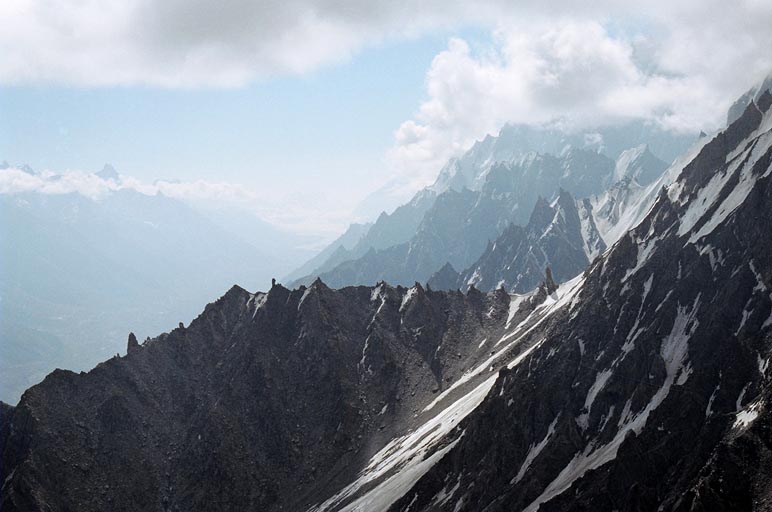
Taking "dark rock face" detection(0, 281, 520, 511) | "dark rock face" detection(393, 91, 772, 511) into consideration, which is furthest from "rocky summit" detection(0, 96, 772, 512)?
"dark rock face" detection(0, 281, 520, 511)

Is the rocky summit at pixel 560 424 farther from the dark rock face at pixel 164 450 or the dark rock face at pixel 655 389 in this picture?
the dark rock face at pixel 164 450

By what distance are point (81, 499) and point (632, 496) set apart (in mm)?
132033

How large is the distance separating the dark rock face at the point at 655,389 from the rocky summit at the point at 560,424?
0.33 metres

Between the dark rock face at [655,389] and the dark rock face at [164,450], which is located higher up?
the dark rock face at [164,450]

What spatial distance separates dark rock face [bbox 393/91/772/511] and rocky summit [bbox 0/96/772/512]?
1.08 ft

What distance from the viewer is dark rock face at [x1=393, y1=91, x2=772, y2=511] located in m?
85.4

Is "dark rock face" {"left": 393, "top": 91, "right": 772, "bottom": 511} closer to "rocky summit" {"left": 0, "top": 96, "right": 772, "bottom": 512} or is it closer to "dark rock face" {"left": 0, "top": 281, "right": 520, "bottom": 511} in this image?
"rocky summit" {"left": 0, "top": 96, "right": 772, "bottom": 512}

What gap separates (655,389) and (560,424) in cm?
1778

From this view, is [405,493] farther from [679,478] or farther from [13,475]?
[13,475]

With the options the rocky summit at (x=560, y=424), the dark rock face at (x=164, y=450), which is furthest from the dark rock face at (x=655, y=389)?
the dark rock face at (x=164, y=450)

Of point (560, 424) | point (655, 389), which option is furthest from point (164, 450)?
point (655, 389)

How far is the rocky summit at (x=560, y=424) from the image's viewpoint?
92375 millimetres

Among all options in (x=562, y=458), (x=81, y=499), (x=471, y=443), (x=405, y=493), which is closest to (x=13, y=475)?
(x=81, y=499)

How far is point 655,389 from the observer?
4513 inches
